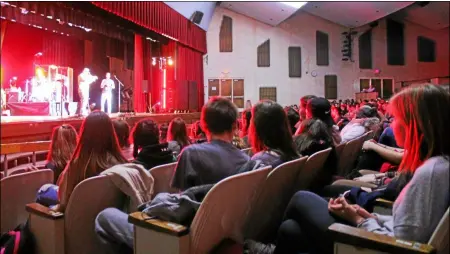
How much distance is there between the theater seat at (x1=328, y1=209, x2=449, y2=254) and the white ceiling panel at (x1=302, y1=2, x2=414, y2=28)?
11163 mm

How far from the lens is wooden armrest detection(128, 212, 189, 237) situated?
60.5 inches

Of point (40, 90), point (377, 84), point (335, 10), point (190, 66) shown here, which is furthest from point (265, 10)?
point (40, 90)

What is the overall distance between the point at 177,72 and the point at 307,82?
6.06m

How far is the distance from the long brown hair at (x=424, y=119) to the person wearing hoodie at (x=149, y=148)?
1.37 m

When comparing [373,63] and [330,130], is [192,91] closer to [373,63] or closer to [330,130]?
[373,63]

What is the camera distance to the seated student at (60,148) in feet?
7.48

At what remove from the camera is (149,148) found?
2.36 m

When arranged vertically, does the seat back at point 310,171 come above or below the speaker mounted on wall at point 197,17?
below

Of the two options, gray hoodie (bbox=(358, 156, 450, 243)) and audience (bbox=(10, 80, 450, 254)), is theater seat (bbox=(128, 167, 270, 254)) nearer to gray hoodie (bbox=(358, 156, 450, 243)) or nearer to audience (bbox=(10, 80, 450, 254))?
audience (bbox=(10, 80, 450, 254))

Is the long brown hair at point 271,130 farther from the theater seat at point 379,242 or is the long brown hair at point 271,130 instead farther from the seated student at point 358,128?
the seated student at point 358,128

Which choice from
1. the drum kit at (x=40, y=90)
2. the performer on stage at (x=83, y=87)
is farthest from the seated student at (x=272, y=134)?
the drum kit at (x=40, y=90)

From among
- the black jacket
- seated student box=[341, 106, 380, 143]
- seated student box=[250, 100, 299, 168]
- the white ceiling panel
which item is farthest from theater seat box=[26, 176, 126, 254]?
the white ceiling panel

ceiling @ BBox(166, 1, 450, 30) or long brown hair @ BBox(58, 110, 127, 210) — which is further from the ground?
ceiling @ BBox(166, 1, 450, 30)

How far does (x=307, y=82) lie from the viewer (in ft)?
48.6
